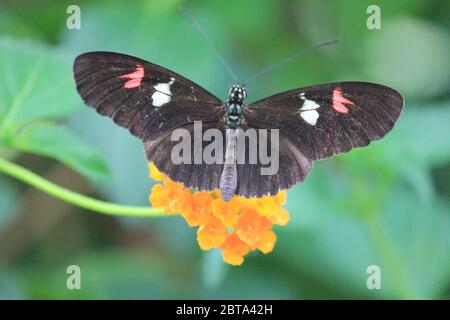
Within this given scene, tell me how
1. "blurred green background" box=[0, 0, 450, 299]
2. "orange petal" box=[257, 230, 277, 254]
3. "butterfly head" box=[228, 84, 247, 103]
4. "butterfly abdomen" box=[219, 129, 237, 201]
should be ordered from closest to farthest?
"butterfly abdomen" box=[219, 129, 237, 201], "orange petal" box=[257, 230, 277, 254], "butterfly head" box=[228, 84, 247, 103], "blurred green background" box=[0, 0, 450, 299]

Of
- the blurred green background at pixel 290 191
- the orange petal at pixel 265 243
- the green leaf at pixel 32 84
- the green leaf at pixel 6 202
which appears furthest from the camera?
the green leaf at pixel 6 202

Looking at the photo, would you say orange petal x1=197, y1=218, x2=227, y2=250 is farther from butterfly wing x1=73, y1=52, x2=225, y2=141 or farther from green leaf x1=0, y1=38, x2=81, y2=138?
green leaf x1=0, y1=38, x2=81, y2=138

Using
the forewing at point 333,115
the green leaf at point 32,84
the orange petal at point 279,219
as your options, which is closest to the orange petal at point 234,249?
the orange petal at point 279,219

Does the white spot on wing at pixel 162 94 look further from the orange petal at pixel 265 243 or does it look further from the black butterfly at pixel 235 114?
the orange petal at pixel 265 243

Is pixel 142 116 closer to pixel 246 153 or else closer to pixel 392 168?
pixel 246 153

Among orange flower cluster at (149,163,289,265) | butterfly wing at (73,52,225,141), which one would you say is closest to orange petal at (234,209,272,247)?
orange flower cluster at (149,163,289,265)

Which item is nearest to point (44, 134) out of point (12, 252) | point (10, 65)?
point (10, 65)
